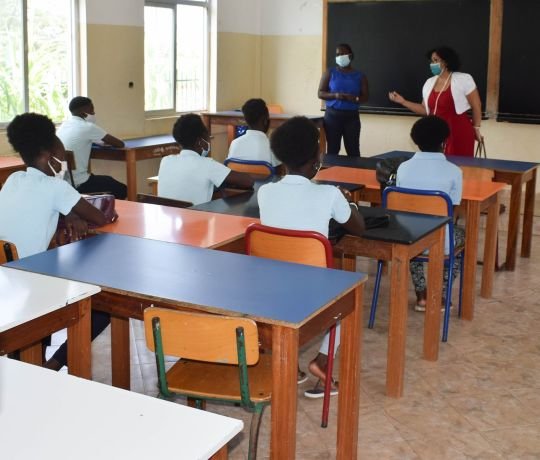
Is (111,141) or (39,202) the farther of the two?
(111,141)

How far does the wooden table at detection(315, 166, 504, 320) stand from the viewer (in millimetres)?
4312

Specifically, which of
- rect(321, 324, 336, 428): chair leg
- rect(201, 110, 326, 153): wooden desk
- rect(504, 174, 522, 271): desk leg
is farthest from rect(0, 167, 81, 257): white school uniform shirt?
rect(201, 110, 326, 153): wooden desk

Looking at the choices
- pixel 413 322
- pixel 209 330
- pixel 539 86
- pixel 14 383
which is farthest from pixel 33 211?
pixel 539 86

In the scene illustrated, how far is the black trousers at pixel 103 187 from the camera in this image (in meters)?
6.13

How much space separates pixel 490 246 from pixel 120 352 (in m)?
2.39

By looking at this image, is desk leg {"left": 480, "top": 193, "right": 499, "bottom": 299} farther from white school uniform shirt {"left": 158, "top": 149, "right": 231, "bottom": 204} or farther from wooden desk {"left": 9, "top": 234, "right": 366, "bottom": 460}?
wooden desk {"left": 9, "top": 234, "right": 366, "bottom": 460}

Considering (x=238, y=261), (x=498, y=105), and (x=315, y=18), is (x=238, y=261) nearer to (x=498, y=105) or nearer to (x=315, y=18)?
(x=498, y=105)

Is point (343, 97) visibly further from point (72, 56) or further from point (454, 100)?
point (72, 56)

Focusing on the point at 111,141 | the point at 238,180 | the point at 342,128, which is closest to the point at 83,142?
the point at 111,141

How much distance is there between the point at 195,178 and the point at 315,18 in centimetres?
492

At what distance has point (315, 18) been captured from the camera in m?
8.72

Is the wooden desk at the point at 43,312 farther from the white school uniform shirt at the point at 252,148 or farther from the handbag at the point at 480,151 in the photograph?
the handbag at the point at 480,151

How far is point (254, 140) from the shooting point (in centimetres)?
527

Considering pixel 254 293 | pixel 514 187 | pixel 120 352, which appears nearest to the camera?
pixel 254 293
